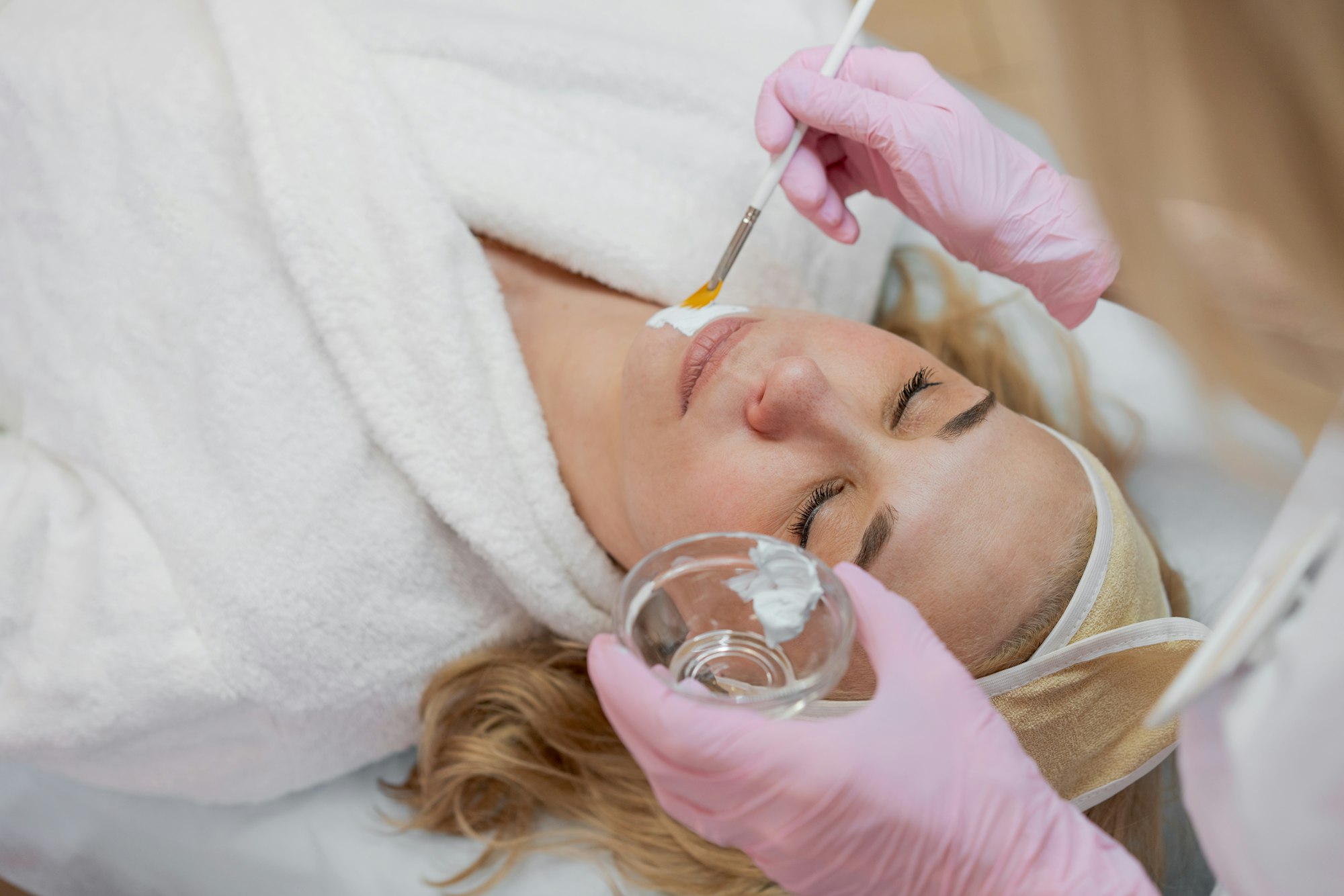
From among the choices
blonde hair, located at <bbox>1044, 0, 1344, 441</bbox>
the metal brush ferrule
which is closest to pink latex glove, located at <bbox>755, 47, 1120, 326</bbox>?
the metal brush ferrule

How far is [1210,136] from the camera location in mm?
510

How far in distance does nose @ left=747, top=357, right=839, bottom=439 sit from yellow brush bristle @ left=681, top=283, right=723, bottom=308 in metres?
0.18

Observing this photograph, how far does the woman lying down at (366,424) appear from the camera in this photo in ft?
3.67

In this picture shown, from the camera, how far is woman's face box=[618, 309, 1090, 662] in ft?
3.28

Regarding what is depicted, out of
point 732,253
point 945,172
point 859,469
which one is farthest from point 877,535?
point 945,172

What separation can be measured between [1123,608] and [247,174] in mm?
1203

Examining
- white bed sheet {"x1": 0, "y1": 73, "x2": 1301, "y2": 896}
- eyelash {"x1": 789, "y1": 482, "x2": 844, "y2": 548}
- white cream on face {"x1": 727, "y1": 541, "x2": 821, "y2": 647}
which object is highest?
white cream on face {"x1": 727, "y1": 541, "x2": 821, "y2": 647}

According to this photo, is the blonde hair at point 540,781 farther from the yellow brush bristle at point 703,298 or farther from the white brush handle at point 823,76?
the white brush handle at point 823,76

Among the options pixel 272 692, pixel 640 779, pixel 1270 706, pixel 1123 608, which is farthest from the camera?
pixel 640 779

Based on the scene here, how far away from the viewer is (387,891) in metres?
1.30

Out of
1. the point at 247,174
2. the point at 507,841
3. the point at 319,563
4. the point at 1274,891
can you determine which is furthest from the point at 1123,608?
the point at 247,174

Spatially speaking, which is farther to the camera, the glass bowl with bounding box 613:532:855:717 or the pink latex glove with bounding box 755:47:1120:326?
the pink latex glove with bounding box 755:47:1120:326

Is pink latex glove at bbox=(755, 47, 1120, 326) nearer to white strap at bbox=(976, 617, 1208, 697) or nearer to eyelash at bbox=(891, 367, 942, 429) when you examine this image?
eyelash at bbox=(891, 367, 942, 429)

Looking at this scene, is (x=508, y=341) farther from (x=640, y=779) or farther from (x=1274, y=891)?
(x=1274, y=891)
